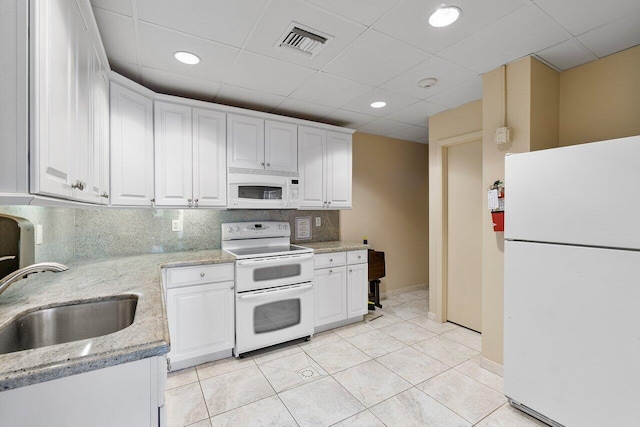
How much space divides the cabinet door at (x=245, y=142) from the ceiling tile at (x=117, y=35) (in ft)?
3.02

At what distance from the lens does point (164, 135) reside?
2461 millimetres

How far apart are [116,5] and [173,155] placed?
1.18m

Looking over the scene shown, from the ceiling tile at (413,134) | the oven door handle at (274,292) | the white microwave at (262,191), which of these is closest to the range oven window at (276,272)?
the oven door handle at (274,292)

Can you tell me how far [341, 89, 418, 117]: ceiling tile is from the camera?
2.70m

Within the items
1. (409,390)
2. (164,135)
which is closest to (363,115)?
(164,135)

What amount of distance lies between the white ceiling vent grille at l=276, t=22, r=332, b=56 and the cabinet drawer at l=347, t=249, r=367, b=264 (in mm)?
2070

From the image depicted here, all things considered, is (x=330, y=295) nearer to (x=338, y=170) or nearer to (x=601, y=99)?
(x=338, y=170)

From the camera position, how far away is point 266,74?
7.52 feet

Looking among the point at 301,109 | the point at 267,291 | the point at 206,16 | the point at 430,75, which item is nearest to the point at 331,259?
the point at 267,291

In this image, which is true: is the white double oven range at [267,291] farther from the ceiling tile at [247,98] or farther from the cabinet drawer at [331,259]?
the ceiling tile at [247,98]

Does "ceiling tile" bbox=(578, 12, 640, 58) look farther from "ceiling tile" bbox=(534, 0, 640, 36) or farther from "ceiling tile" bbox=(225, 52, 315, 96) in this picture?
"ceiling tile" bbox=(225, 52, 315, 96)

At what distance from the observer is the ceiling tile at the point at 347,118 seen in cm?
323

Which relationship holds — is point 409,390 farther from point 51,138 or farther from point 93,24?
point 93,24

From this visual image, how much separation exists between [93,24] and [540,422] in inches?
137
